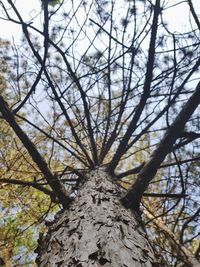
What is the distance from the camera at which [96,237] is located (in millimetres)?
1756

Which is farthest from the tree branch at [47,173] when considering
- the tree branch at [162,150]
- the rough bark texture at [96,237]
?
the tree branch at [162,150]

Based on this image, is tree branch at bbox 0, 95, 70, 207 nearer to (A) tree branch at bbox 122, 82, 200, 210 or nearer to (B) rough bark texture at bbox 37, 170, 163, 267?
(B) rough bark texture at bbox 37, 170, 163, 267

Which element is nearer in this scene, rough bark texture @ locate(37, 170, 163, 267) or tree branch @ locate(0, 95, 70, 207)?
rough bark texture @ locate(37, 170, 163, 267)

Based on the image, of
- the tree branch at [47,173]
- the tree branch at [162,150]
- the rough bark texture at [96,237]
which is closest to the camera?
the rough bark texture at [96,237]

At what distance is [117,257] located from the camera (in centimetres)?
151

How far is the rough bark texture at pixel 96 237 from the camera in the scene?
152 cm

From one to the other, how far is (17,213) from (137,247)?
508 centimetres

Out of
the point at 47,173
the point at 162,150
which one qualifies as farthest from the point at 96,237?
the point at 47,173

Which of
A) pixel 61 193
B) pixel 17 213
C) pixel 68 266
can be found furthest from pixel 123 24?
pixel 17 213

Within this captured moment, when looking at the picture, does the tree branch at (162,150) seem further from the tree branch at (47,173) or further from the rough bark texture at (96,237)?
the tree branch at (47,173)

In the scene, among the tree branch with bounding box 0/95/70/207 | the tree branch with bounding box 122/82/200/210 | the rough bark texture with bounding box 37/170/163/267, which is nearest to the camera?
the rough bark texture with bounding box 37/170/163/267

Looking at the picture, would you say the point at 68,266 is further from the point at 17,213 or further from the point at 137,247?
the point at 17,213

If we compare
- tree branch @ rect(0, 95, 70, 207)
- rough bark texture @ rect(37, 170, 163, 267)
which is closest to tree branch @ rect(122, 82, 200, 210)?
rough bark texture @ rect(37, 170, 163, 267)

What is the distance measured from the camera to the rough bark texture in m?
1.52
